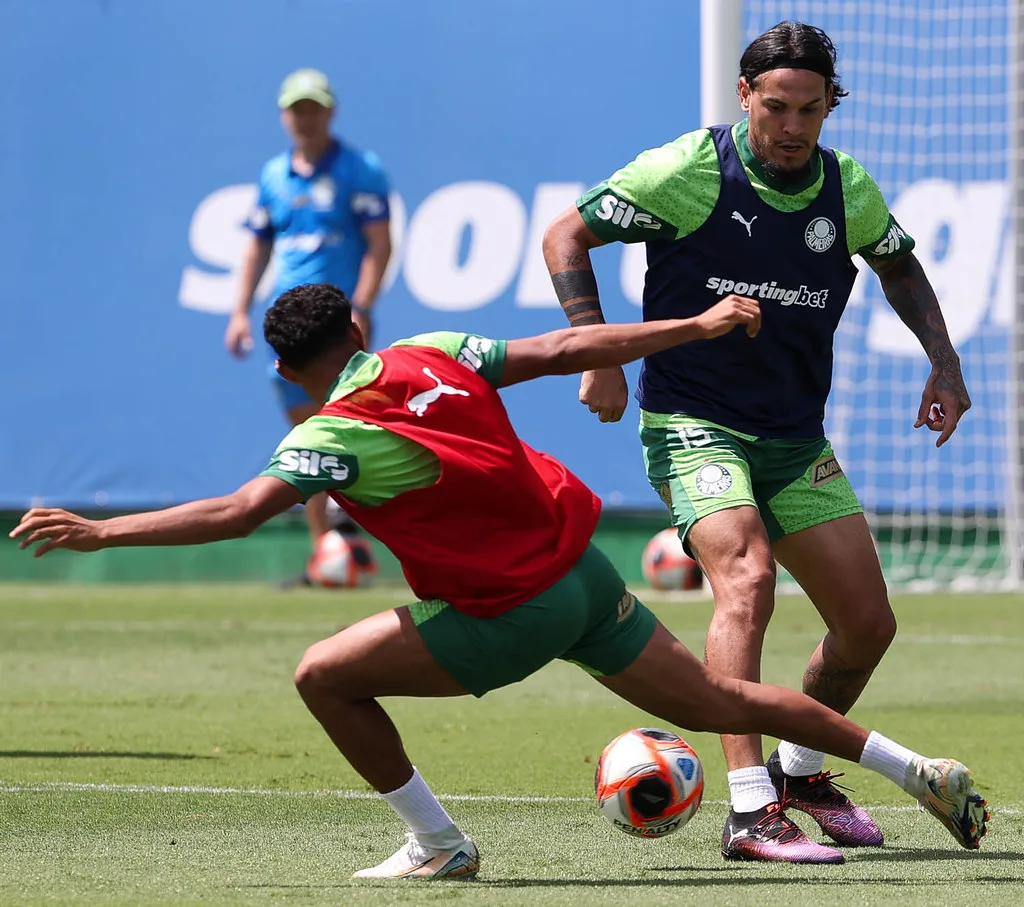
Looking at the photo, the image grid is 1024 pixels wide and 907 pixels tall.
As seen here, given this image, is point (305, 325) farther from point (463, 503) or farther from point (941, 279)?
point (941, 279)

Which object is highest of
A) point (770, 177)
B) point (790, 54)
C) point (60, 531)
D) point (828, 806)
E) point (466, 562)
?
point (790, 54)

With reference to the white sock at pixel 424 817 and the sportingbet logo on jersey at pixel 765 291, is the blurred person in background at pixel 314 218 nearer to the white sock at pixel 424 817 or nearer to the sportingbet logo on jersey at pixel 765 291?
the sportingbet logo on jersey at pixel 765 291

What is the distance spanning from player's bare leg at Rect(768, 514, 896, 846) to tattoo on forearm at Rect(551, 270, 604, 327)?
88cm

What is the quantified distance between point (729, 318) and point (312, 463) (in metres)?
1.13

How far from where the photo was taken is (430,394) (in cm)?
470

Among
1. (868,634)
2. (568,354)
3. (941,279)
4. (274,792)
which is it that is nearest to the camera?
(568,354)

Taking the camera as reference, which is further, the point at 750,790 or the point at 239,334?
the point at 239,334

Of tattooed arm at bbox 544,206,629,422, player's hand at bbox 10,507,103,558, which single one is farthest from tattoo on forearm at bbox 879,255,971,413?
player's hand at bbox 10,507,103,558

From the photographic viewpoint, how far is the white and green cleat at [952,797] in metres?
4.81

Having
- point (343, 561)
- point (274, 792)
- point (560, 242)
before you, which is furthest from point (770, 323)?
point (343, 561)

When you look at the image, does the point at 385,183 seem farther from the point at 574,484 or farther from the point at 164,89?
the point at 574,484

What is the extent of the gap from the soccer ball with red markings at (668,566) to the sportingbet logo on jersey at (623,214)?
7918 millimetres

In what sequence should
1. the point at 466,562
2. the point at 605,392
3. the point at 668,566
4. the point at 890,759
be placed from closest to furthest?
the point at 466,562 < the point at 890,759 < the point at 605,392 < the point at 668,566

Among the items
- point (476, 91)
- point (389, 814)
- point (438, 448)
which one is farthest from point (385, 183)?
point (438, 448)
